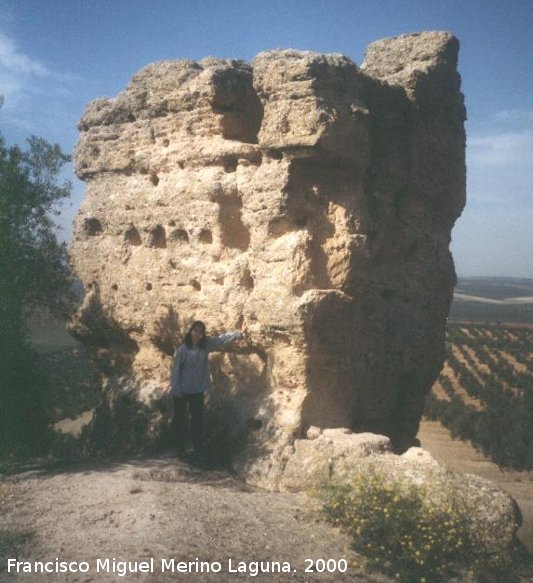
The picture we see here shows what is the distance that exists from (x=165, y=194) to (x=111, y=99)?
209 centimetres

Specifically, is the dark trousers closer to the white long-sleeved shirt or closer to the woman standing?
the woman standing

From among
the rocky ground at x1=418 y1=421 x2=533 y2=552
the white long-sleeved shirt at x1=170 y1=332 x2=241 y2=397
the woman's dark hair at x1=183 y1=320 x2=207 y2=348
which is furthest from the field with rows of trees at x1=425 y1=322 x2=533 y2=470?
the woman's dark hair at x1=183 y1=320 x2=207 y2=348

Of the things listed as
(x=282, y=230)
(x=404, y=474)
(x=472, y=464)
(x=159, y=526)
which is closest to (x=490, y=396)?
(x=472, y=464)

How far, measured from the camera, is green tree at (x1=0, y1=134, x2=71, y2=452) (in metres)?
8.12

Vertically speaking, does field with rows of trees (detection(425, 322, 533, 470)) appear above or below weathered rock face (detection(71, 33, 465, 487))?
below

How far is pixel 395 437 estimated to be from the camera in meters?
9.04

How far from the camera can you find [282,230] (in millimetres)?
7094

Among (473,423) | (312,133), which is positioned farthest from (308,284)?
(473,423)

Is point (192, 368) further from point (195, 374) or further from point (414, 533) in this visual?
point (414, 533)

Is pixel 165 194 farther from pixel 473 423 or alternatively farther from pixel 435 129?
pixel 473 423

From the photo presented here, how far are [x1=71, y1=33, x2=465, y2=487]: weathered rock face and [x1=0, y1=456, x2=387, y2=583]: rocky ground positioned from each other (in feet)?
3.00

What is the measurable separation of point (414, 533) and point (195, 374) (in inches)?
121

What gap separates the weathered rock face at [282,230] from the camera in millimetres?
6914

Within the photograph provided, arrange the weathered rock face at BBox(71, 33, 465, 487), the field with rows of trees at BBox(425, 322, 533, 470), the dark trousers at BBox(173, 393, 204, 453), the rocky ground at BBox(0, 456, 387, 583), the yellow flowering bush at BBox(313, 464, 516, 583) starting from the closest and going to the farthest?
the rocky ground at BBox(0, 456, 387, 583) → the yellow flowering bush at BBox(313, 464, 516, 583) → the weathered rock face at BBox(71, 33, 465, 487) → the dark trousers at BBox(173, 393, 204, 453) → the field with rows of trees at BBox(425, 322, 533, 470)
